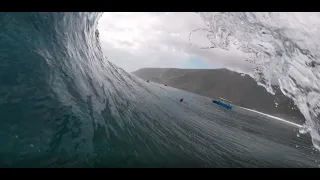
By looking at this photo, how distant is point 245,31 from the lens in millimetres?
18844

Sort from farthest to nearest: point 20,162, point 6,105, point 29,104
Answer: point 29,104
point 6,105
point 20,162

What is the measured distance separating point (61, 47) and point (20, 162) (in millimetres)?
10403

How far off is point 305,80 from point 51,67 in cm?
1718

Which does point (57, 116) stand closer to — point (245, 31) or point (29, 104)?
point (29, 104)

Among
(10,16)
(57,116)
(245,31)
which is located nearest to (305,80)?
(245,31)

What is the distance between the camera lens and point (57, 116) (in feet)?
34.1

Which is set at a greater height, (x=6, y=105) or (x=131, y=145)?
(x=6, y=105)
